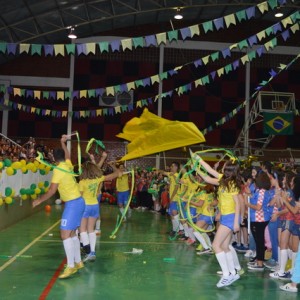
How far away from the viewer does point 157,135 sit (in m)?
9.91

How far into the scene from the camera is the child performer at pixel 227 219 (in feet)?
19.9

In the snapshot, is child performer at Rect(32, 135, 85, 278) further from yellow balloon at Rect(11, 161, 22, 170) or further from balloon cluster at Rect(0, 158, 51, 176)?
yellow balloon at Rect(11, 161, 22, 170)

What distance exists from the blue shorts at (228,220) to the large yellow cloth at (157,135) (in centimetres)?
308

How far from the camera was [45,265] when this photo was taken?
7.19 m

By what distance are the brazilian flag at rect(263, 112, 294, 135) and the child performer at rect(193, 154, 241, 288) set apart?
1590 cm

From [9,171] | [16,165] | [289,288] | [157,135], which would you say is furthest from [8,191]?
[289,288]

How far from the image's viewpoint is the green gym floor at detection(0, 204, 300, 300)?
5.66 meters

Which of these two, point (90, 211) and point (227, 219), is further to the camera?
point (90, 211)

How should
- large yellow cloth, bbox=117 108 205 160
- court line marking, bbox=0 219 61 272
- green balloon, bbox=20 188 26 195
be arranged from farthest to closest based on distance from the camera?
green balloon, bbox=20 188 26 195 < large yellow cloth, bbox=117 108 205 160 < court line marking, bbox=0 219 61 272

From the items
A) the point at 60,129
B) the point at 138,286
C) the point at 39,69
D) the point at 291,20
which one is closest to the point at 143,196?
the point at 60,129

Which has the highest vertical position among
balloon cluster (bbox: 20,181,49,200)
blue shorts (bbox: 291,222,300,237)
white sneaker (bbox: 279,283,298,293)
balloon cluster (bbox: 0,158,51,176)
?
balloon cluster (bbox: 0,158,51,176)

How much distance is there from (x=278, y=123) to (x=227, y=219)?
16.5 metres

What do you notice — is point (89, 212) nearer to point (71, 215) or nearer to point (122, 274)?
point (71, 215)

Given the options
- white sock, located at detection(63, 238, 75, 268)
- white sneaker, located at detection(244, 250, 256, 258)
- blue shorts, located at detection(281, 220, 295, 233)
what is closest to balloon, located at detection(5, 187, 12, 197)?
white sock, located at detection(63, 238, 75, 268)
